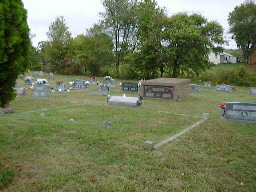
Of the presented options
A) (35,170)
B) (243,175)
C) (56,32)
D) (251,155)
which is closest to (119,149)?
(35,170)

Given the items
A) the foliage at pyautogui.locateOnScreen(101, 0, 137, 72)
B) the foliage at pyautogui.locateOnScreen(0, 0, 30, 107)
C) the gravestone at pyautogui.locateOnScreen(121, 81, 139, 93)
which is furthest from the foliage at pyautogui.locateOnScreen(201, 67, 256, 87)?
the foliage at pyautogui.locateOnScreen(0, 0, 30, 107)

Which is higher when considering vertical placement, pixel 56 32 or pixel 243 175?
pixel 56 32

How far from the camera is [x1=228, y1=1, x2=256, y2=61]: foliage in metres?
47.7

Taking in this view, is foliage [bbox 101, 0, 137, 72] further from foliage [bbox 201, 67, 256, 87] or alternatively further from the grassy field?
the grassy field

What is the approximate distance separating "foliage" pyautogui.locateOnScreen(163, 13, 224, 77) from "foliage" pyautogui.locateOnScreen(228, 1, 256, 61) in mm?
20473

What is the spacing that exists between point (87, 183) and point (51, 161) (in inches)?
56.3

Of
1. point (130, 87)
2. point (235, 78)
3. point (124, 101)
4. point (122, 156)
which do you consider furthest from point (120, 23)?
point (122, 156)

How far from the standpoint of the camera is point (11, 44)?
16.4 ft

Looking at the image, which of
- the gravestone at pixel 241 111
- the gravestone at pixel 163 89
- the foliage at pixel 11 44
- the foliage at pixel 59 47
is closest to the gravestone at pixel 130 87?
the gravestone at pixel 163 89

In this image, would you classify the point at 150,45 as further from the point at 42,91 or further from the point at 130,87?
the point at 42,91

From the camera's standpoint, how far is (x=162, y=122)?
32.2ft

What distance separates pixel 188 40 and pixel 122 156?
24153 mm

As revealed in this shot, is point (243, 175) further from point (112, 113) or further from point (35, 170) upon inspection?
point (112, 113)

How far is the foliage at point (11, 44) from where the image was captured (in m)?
4.94
